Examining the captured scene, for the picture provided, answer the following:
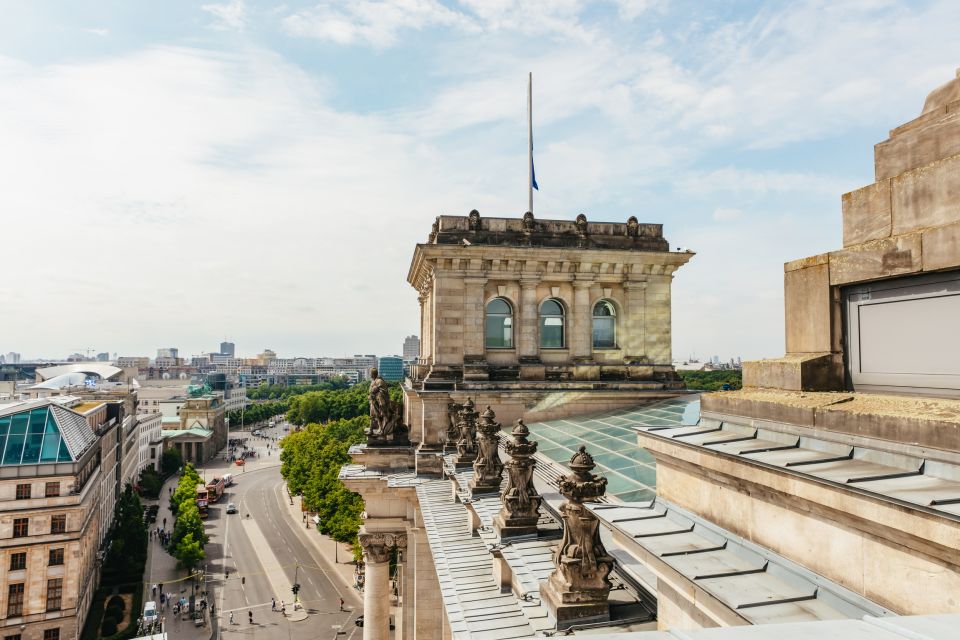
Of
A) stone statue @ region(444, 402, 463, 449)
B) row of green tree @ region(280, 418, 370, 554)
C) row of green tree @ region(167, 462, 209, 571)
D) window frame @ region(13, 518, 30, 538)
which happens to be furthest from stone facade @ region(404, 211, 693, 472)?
row of green tree @ region(167, 462, 209, 571)

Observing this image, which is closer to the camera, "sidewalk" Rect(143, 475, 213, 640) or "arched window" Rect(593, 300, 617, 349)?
"arched window" Rect(593, 300, 617, 349)

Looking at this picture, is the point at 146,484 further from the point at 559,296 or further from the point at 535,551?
the point at 535,551

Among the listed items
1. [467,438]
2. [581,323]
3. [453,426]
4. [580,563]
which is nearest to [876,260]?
[580,563]

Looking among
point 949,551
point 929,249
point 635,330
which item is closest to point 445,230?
point 635,330

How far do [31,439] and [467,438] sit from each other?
5494 centimetres

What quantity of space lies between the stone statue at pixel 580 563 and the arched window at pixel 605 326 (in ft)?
76.7

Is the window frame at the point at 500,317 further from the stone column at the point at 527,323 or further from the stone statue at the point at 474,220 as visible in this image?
the stone statue at the point at 474,220

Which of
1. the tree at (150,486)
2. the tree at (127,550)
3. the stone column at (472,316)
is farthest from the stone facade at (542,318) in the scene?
the tree at (150,486)

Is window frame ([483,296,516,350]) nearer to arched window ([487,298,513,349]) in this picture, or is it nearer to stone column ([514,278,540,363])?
arched window ([487,298,513,349])

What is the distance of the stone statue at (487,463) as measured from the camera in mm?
22312

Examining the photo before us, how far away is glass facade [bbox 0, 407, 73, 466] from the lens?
59947 millimetres

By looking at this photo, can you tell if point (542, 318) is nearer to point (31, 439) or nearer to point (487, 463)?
point (487, 463)

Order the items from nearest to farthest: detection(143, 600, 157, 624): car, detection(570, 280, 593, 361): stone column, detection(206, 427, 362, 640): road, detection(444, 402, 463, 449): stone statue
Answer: detection(444, 402, 463, 449): stone statue < detection(570, 280, 593, 361): stone column < detection(143, 600, 157, 624): car < detection(206, 427, 362, 640): road

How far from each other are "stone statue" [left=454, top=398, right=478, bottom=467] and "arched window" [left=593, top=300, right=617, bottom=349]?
9.94 metres
